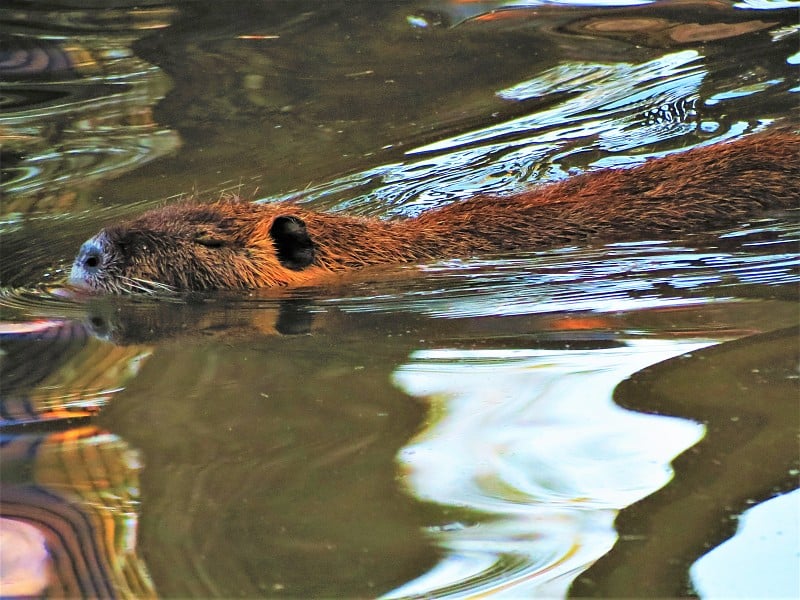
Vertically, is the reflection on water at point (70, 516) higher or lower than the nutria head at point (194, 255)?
higher

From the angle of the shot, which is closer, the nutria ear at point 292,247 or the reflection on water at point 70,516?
the reflection on water at point 70,516

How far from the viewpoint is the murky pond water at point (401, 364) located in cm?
238

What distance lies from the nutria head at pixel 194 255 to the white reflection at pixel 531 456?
172 centimetres

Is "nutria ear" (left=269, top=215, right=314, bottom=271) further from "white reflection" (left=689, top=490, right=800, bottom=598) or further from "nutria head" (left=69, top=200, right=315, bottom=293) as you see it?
"white reflection" (left=689, top=490, right=800, bottom=598)

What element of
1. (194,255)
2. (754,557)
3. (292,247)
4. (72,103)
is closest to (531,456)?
(754,557)

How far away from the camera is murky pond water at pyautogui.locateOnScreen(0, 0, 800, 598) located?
2377mm

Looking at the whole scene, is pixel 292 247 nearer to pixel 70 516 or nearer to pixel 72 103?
pixel 70 516

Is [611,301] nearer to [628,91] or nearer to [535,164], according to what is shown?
[535,164]

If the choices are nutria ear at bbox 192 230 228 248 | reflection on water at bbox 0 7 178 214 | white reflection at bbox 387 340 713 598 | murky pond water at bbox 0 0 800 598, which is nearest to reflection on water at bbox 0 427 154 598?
murky pond water at bbox 0 0 800 598

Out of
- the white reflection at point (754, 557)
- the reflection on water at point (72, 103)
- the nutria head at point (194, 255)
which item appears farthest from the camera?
the reflection on water at point (72, 103)

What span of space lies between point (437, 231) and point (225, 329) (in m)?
1.37

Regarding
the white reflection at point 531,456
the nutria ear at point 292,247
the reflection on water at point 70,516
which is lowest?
the nutria ear at point 292,247

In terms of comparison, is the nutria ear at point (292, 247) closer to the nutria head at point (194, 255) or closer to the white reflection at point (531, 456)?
the nutria head at point (194, 255)

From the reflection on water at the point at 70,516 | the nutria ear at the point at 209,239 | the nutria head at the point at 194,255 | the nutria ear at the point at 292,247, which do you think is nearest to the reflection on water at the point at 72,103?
the nutria head at the point at 194,255
